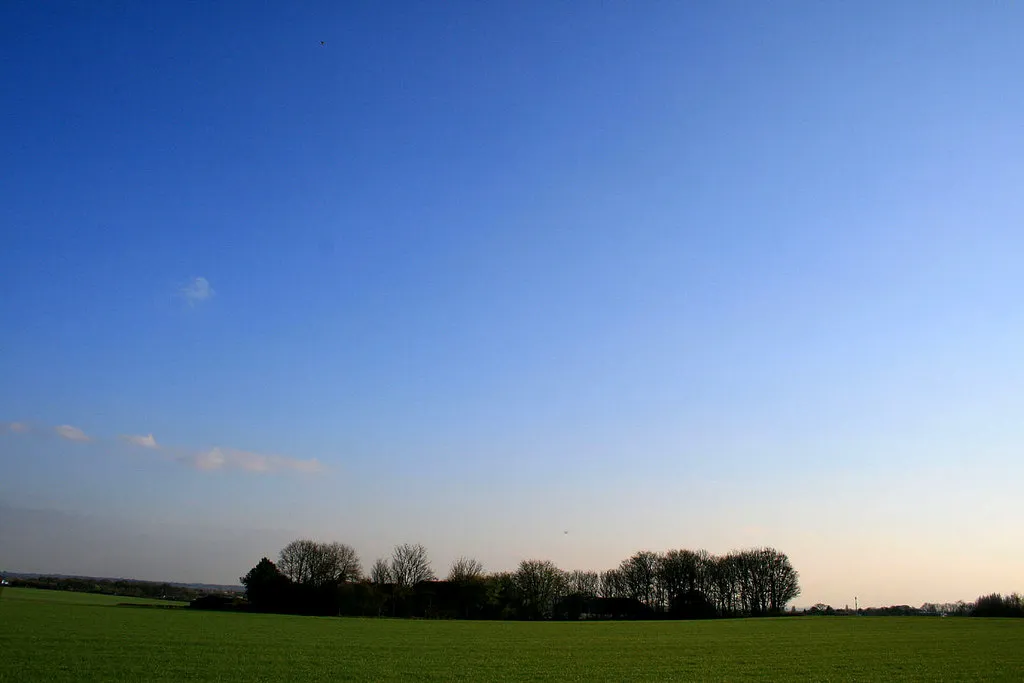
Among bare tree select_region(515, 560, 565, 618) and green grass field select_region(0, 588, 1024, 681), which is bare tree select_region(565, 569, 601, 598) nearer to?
bare tree select_region(515, 560, 565, 618)

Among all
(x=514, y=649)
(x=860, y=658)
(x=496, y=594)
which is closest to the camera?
(x=860, y=658)

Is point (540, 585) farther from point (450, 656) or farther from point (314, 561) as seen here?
point (450, 656)

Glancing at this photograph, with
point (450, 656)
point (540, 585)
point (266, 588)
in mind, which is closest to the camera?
point (450, 656)

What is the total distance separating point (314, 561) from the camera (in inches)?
4958

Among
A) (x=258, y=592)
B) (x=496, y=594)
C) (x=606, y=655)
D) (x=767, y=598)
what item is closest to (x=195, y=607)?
(x=258, y=592)

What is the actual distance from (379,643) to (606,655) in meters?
15.2

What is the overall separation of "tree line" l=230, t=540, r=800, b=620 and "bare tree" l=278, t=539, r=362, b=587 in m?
0.19

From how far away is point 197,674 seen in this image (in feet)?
84.8

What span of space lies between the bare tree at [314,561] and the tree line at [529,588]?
186mm

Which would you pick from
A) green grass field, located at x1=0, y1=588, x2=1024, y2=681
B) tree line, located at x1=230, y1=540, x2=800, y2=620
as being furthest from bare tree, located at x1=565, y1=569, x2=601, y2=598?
green grass field, located at x1=0, y1=588, x2=1024, y2=681

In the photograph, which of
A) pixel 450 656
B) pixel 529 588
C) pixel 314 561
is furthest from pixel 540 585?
pixel 450 656

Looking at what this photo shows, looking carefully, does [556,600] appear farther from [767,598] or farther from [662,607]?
[767,598]

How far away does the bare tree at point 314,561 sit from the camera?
122188 mm

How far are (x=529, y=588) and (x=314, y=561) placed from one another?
41099 mm
